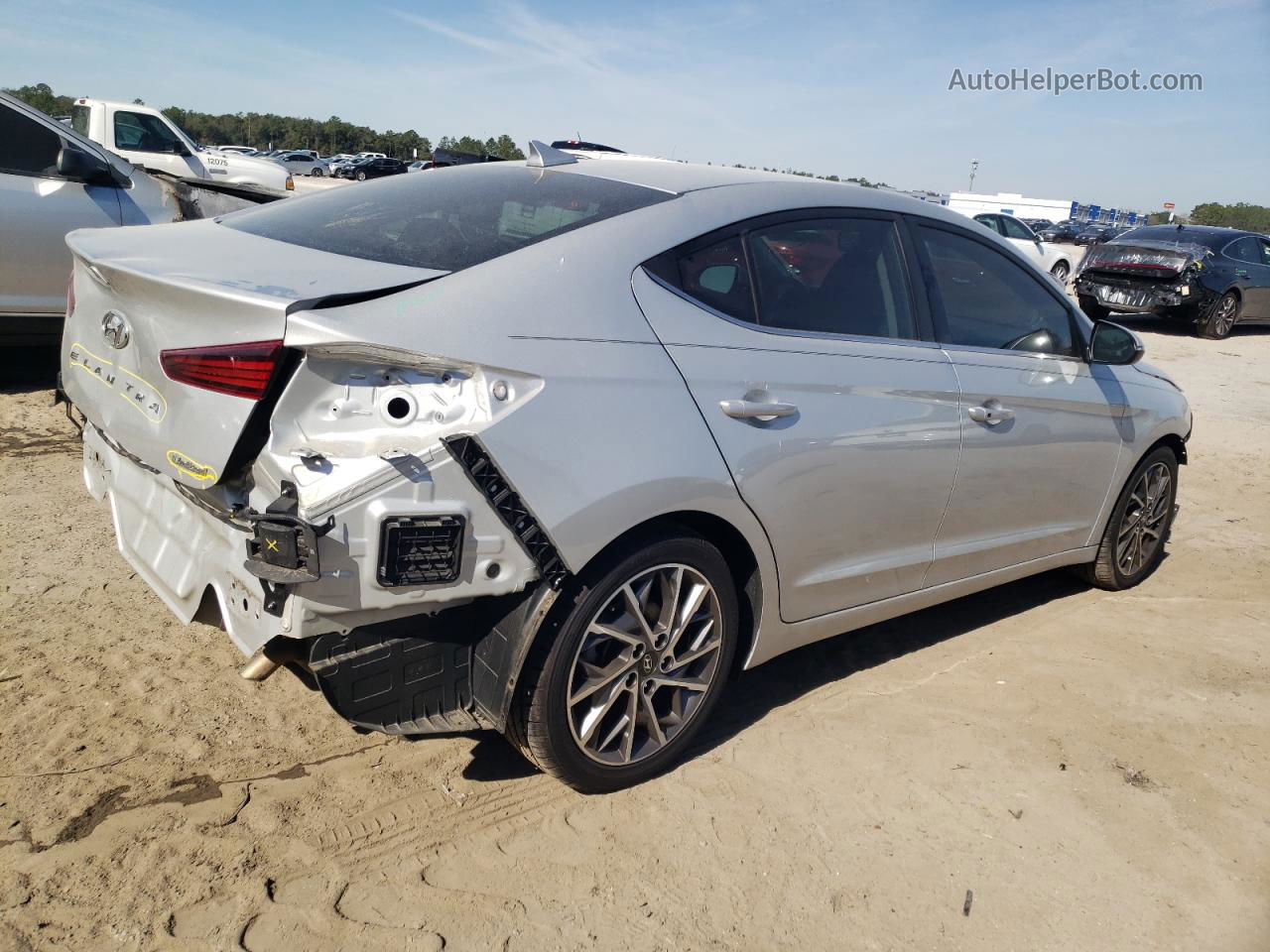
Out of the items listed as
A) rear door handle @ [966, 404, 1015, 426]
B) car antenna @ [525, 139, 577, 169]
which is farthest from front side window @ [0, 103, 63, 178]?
rear door handle @ [966, 404, 1015, 426]

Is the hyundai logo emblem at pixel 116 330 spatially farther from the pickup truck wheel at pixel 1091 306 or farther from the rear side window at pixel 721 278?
the pickup truck wheel at pixel 1091 306

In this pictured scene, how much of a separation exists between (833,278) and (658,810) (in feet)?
5.89

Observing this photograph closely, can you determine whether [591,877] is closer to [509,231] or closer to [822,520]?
[822,520]

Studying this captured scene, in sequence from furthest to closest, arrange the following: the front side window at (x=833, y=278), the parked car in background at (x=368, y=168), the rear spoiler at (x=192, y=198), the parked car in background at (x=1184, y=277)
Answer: the parked car in background at (x=368, y=168)
the parked car in background at (x=1184, y=277)
the rear spoiler at (x=192, y=198)
the front side window at (x=833, y=278)

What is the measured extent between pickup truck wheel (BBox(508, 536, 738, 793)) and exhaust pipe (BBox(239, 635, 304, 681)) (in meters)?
0.57

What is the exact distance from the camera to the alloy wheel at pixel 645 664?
8.87ft

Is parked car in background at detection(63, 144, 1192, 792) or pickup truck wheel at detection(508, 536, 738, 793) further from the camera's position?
pickup truck wheel at detection(508, 536, 738, 793)

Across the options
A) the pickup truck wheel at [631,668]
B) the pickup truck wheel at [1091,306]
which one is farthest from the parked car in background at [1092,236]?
the pickup truck wheel at [631,668]

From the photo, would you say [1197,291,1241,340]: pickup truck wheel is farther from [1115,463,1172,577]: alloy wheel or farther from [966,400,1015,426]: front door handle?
[966,400,1015,426]: front door handle

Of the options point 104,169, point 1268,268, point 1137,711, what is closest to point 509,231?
point 1137,711

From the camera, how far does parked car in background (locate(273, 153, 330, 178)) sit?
5444 cm

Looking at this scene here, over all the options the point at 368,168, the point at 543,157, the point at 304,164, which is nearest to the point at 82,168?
the point at 543,157

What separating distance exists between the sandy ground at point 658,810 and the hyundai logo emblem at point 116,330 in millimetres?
1170

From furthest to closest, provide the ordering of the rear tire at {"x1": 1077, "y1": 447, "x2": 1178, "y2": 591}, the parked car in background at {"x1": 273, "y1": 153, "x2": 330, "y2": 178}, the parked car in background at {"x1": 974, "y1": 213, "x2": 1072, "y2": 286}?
the parked car in background at {"x1": 273, "y1": 153, "x2": 330, "y2": 178}
the parked car in background at {"x1": 974, "y1": 213, "x2": 1072, "y2": 286}
the rear tire at {"x1": 1077, "y1": 447, "x2": 1178, "y2": 591}
